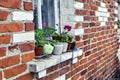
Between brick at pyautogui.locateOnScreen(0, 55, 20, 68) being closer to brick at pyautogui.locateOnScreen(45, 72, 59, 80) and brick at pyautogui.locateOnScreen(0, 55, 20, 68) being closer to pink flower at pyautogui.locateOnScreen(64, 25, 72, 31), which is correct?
brick at pyautogui.locateOnScreen(45, 72, 59, 80)

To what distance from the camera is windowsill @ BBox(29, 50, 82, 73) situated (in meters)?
2.06

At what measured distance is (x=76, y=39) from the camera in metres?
3.18

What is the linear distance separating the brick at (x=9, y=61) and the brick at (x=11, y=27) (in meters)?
0.20

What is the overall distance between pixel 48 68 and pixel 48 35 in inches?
23.2

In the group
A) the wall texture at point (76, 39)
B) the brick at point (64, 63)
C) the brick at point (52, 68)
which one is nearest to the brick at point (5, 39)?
the wall texture at point (76, 39)

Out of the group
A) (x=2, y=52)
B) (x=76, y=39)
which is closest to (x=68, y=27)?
(x=76, y=39)

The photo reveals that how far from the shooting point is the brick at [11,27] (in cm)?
177

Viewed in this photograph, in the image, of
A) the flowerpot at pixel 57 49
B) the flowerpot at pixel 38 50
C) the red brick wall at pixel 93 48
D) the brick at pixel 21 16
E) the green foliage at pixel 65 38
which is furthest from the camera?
the red brick wall at pixel 93 48

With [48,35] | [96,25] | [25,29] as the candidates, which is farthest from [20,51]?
[96,25]

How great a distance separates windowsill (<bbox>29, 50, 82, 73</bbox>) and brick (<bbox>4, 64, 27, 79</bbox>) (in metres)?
0.07

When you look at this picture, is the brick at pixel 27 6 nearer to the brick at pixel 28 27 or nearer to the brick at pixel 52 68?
the brick at pixel 28 27

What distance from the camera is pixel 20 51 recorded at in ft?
6.43

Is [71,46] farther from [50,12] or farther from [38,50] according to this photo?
[38,50]

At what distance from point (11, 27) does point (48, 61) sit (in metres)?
0.55
